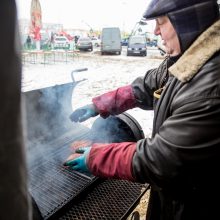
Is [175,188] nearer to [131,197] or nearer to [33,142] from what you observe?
[131,197]

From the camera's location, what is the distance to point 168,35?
158 cm

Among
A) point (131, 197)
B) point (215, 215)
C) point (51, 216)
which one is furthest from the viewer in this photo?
point (131, 197)

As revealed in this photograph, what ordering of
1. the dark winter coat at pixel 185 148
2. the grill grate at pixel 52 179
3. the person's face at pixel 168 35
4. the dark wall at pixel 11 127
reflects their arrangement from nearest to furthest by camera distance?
the dark wall at pixel 11 127, the dark winter coat at pixel 185 148, the person's face at pixel 168 35, the grill grate at pixel 52 179

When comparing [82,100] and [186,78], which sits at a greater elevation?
[186,78]

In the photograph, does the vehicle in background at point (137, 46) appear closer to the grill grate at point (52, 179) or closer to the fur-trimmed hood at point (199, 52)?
the grill grate at point (52, 179)

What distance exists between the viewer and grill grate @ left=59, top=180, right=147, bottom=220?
2008mm

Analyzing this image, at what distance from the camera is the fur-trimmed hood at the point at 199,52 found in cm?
134

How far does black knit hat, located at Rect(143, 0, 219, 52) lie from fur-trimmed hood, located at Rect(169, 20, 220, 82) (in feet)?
0.16

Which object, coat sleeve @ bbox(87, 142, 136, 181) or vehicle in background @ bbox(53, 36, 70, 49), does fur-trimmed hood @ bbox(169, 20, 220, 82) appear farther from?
vehicle in background @ bbox(53, 36, 70, 49)

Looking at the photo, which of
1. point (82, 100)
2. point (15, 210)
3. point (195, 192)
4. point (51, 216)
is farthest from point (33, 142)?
point (82, 100)

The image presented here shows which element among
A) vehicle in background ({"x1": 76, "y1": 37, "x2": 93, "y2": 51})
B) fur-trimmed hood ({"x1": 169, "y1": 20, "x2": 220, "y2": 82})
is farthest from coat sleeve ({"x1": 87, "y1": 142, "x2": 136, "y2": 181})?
vehicle in background ({"x1": 76, "y1": 37, "x2": 93, "y2": 51})

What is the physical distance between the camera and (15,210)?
1.46ft

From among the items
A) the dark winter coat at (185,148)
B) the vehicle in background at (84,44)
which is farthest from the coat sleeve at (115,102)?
the vehicle in background at (84,44)

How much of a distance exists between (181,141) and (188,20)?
68 cm
